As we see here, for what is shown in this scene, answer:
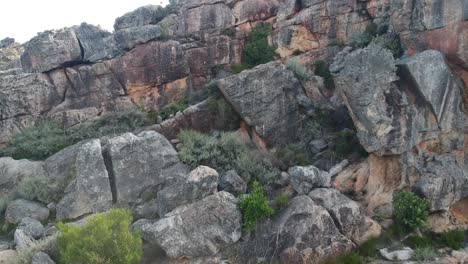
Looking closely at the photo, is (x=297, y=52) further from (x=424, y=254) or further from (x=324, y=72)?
(x=424, y=254)

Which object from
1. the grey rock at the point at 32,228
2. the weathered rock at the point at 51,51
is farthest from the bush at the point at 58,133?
the grey rock at the point at 32,228

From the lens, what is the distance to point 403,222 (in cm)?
1369

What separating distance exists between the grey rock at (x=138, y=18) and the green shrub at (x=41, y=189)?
39.1 ft

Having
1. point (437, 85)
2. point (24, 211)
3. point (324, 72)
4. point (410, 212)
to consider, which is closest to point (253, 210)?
point (410, 212)

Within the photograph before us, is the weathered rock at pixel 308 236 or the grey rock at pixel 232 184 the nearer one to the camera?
the weathered rock at pixel 308 236

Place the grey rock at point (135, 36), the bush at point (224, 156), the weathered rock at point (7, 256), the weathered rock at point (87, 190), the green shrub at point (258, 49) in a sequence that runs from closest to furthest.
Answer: the weathered rock at point (7, 256) → the weathered rock at point (87, 190) → the bush at point (224, 156) → the grey rock at point (135, 36) → the green shrub at point (258, 49)

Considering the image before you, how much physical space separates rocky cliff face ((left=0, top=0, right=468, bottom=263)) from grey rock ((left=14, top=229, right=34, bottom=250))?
5.83ft

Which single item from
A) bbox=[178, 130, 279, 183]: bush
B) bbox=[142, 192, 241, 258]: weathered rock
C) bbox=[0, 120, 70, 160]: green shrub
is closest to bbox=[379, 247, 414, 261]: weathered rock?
bbox=[142, 192, 241, 258]: weathered rock

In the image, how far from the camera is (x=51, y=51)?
2112cm

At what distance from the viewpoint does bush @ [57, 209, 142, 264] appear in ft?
35.4

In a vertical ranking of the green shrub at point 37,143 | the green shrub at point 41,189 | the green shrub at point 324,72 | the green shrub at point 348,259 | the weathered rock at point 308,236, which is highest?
the green shrub at point 324,72

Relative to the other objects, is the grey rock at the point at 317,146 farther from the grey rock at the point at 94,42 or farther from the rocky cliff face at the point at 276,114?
the grey rock at the point at 94,42

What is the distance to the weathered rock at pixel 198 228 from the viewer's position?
12383 mm

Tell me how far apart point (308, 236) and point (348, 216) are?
161 centimetres
